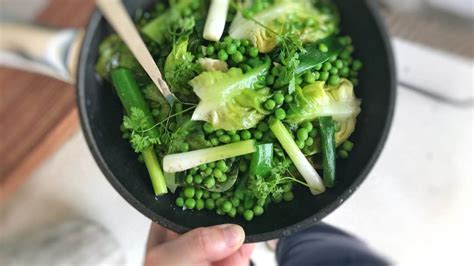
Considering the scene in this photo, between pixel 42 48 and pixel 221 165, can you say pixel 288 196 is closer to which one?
pixel 221 165

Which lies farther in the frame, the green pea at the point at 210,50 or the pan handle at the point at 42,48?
the pan handle at the point at 42,48

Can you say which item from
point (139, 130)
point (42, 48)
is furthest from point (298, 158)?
point (42, 48)

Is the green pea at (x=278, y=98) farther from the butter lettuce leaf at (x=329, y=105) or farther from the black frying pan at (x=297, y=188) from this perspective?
the black frying pan at (x=297, y=188)

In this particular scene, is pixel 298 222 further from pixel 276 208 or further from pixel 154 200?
pixel 154 200

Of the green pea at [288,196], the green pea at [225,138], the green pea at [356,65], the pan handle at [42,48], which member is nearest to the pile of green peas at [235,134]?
the green pea at [225,138]

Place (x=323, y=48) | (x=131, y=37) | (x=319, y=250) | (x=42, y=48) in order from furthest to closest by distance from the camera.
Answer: (x=42, y=48) < (x=319, y=250) < (x=323, y=48) < (x=131, y=37)

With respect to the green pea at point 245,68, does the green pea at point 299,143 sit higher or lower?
lower

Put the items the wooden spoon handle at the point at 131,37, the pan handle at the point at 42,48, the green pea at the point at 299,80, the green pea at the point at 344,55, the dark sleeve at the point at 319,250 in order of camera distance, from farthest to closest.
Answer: the pan handle at the point at 42,48
the dark sleeve at the point at 319,250
the green pea at the point at 344,55
the green pea at the point at 299,80
the wooden spoon handle at the point at 131,37

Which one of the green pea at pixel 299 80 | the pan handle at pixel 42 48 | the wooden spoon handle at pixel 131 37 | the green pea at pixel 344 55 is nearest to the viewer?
the wooden spoon handle at pixel 131 37
